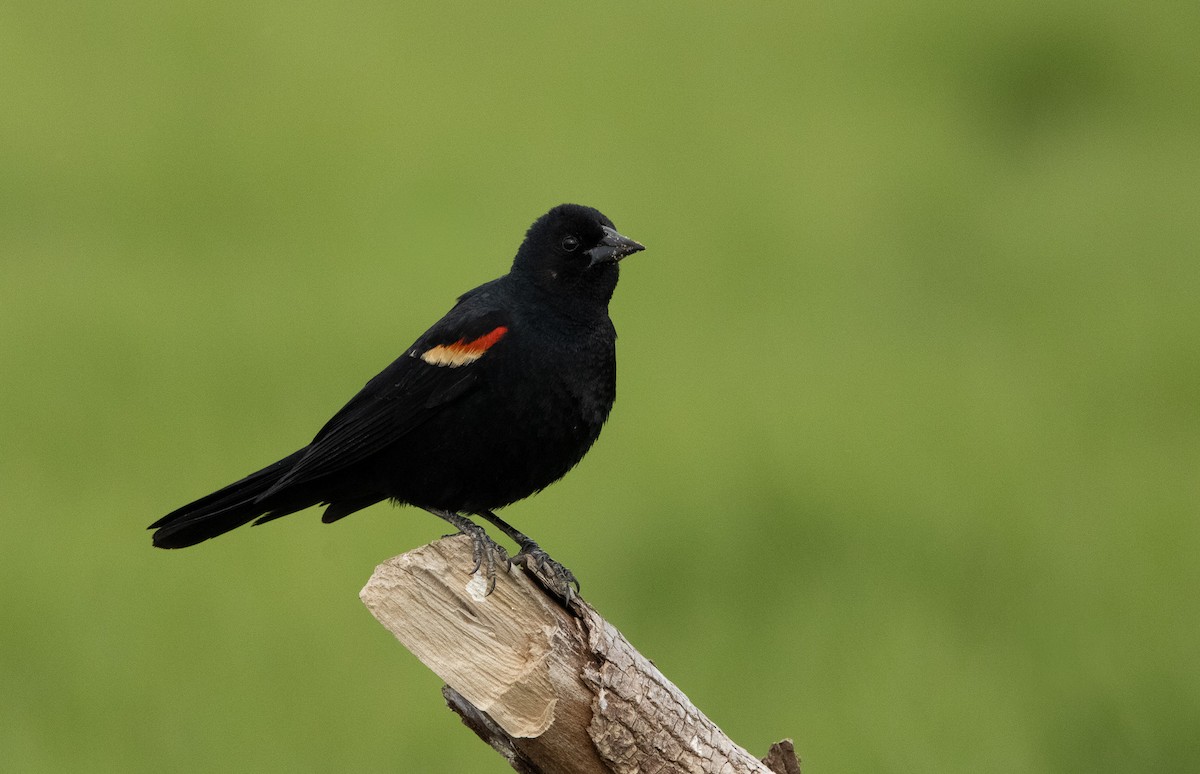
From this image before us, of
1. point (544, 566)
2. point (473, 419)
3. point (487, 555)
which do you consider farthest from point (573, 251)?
point (487, 555)

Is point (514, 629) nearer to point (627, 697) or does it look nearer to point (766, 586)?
point (627, 697)

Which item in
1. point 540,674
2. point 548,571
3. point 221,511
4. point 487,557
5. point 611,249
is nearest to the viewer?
point 540,674

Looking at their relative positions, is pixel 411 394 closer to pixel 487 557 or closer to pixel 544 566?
pixel 544 566

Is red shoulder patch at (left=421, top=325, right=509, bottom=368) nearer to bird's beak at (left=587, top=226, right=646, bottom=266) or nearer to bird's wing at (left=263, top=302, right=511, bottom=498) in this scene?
bird's wing at (left=263, top=302, right=511, bottom=498)

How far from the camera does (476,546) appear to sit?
3373mm

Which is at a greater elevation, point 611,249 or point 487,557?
point 611,249

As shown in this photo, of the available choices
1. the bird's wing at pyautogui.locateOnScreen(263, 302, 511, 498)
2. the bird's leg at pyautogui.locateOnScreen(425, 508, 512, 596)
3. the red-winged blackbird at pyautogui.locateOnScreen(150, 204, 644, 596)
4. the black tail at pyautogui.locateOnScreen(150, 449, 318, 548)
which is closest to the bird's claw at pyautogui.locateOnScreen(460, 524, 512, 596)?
the bird's leg at pyautogui.locateOnScreen(425, 508, 512, 596)

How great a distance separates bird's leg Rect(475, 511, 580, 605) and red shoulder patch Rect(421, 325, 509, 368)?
1.65 feet

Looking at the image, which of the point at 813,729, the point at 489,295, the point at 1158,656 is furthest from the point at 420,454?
the point at 1158,656

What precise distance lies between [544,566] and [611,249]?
1.07m

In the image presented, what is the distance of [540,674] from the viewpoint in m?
3.15

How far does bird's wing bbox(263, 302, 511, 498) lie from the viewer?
155 inches

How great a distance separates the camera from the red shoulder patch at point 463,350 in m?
3.96

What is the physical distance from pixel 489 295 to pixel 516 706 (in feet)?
4.76
